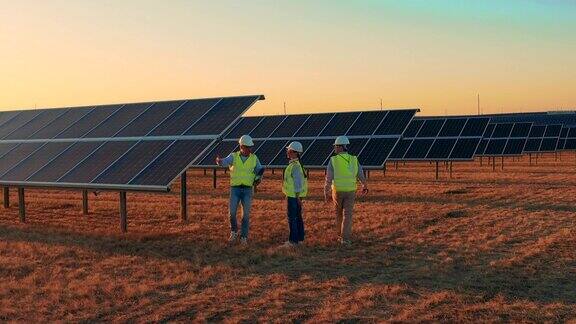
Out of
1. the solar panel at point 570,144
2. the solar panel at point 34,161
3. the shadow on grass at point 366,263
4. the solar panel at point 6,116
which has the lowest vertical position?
the shadow on grass at point 366,263

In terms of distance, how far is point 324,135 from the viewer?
25797 millimetres

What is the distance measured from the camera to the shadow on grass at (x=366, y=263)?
27.2ft

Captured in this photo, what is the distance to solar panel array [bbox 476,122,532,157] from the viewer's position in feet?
132

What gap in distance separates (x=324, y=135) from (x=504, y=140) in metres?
23.0

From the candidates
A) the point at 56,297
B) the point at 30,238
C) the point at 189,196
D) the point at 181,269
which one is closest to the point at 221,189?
the point at 189,196

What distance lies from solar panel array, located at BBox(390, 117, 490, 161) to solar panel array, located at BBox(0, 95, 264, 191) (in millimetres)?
16734

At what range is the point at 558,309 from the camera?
7.14 m

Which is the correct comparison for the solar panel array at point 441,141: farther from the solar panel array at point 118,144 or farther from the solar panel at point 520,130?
the solar panel array at point 118,144

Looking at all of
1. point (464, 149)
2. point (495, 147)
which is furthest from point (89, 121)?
point (495, 147)

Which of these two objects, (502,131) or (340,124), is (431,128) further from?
(502,131)

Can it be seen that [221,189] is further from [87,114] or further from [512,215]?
[512,215]

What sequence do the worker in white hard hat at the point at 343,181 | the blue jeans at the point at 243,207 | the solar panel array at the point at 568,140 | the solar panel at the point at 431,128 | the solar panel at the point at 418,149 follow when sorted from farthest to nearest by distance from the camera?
the solar panel array at the point at 568,140 → the solar panel at the point at 431,128 → the solar panel at the point at 418,149 → the blue jeans at the point at 243,207 → the worker in white hard hat at the point at 343,181

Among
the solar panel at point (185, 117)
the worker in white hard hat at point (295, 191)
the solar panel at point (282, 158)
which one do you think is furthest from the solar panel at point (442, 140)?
the worker in white hard hat at point (295, 191)

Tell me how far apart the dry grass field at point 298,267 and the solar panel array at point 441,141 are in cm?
1396
